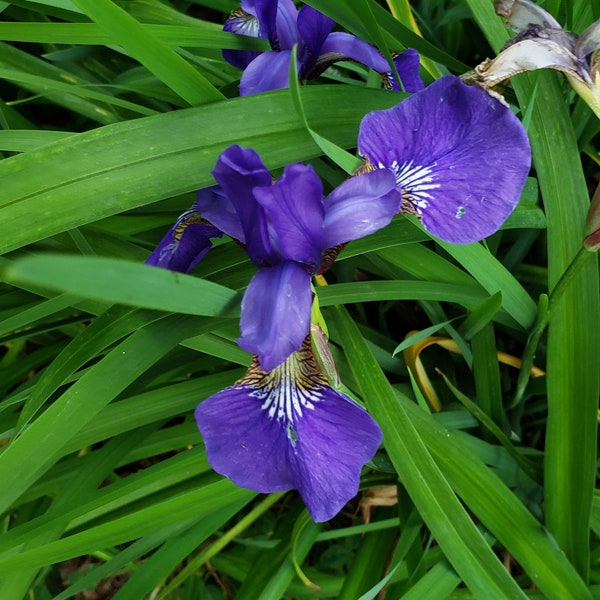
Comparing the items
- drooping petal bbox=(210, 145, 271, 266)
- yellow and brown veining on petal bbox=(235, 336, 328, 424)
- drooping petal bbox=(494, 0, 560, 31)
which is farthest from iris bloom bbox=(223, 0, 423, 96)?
yellow and brown veining on petal bbox=(235, 336, 328, 424)

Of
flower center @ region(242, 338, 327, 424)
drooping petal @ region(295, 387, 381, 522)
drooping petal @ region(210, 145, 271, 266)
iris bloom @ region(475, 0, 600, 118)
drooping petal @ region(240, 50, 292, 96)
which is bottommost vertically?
drooping petal @ region(295, 387, 381, 522)

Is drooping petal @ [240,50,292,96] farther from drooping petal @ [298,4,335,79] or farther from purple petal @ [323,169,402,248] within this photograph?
purple petal @ [323,169,402,248]

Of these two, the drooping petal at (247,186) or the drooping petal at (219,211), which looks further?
the drooping petal at (219,211)

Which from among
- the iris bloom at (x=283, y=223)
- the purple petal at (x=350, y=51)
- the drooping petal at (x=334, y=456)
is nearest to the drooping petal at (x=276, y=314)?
the iris bloom at (x=283, y=223)

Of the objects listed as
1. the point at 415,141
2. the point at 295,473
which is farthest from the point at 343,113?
the point at 295,473

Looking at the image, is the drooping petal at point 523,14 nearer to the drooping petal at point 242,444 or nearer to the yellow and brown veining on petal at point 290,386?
the yellow and brown veining on petal at point 290,386

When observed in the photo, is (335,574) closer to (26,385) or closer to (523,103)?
(26,385)

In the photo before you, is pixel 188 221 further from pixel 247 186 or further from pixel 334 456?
pixel 334 456
